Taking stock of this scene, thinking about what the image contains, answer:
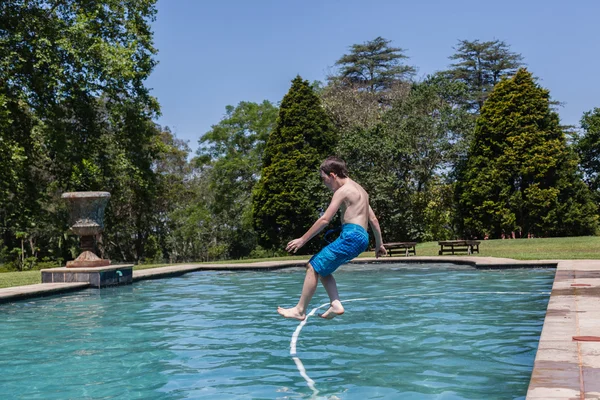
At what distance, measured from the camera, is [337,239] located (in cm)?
662

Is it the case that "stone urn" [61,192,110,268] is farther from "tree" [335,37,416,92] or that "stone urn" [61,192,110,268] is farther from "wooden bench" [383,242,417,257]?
"tree" [335,37,416,92]

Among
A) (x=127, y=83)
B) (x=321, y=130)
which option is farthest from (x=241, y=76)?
(x=127, y=83)

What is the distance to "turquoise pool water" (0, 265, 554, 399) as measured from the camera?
571cm

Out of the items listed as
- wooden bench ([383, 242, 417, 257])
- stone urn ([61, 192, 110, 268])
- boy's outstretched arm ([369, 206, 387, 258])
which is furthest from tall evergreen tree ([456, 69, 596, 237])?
boy's outstretched arm ([369, 206, 387, 258])

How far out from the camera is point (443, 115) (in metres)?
34.0

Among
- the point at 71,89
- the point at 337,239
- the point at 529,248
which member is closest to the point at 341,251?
the point at 337,239

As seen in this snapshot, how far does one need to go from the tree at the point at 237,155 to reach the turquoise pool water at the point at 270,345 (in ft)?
92.6

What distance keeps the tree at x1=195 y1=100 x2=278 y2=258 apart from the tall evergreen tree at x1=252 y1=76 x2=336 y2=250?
23.2 ft

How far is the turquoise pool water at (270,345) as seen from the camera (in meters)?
5.71

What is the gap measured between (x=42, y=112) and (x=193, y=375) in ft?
68.4

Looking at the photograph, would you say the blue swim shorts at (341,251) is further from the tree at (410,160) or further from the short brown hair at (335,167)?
the tree at (410,160)

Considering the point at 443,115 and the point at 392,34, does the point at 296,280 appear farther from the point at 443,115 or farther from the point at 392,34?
the point at 392,34

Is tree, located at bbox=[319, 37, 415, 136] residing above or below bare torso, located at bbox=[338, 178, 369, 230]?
above

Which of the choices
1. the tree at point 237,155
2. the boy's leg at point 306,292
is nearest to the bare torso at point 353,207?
the boy's leg at point 306,292
